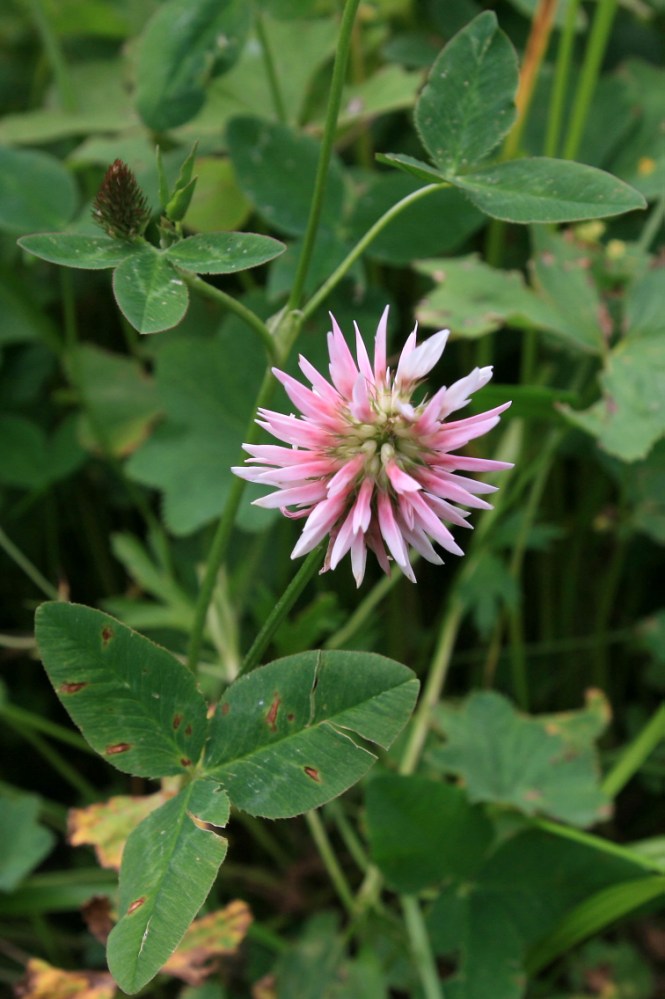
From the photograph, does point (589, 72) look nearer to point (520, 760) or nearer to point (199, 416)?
point (199, 416)

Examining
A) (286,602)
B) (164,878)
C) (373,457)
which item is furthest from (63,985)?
(373,457)

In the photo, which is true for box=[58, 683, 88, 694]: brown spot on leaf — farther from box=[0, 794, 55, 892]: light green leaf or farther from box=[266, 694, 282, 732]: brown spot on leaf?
box=[0, 794, 55, 892]: light green leaf

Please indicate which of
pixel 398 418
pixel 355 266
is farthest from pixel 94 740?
pixel 355 266

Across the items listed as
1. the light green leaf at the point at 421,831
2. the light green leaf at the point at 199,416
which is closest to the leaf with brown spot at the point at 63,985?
the light green leaf at the point at 421,831

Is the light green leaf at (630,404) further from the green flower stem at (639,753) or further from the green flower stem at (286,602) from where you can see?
the green flower stem at (286,602)

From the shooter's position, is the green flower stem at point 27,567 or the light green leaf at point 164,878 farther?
the green flower stem at point 27,567

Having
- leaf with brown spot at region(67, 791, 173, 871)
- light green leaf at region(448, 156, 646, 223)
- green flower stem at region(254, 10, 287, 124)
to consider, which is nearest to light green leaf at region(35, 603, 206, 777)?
leaf with brown spot at region(67, 791, 173, 871)
